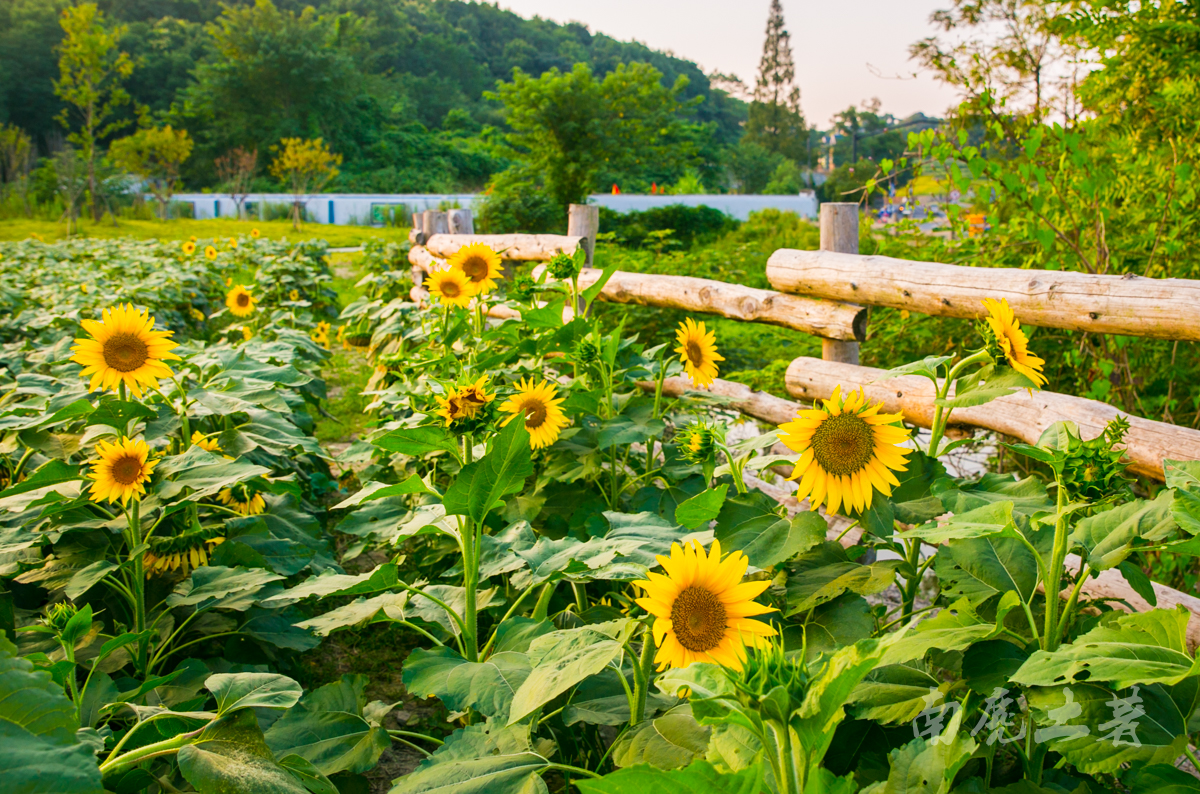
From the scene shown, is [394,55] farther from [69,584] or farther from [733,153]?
[69,584]

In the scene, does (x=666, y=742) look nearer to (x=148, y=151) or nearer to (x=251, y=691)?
(x=251, y=691)

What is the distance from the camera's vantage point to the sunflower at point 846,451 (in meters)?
1.07

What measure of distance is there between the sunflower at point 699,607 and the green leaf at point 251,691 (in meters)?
0.44

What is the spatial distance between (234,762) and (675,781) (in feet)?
1.84

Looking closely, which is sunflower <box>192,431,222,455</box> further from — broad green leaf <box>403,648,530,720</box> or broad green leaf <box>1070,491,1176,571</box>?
broad green leaf <box>1070,491,1176,571</box>

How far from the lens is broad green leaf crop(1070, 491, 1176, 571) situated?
825mm

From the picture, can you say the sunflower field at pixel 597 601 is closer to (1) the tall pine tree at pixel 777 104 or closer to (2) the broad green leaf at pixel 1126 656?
(2) the broad green leaf at pixel 1126 656

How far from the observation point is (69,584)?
127 centimetres

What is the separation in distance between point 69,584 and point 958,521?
1391 mm

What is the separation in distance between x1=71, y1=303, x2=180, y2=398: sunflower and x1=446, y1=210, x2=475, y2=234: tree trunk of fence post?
14.3 ft

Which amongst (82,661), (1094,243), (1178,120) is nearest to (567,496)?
(82,661)

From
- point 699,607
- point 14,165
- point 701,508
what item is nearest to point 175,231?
point 14,165

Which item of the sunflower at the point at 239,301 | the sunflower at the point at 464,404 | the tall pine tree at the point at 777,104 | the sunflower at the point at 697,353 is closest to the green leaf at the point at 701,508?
the sunflower at the point at 464,404

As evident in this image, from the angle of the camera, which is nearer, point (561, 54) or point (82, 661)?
point (82, 661)
